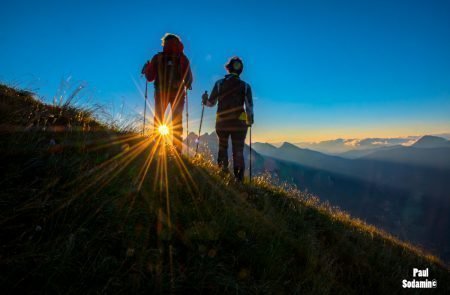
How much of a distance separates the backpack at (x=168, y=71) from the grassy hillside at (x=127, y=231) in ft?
11.8

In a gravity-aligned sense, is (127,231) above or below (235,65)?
below

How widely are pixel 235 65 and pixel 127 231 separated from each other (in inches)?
276

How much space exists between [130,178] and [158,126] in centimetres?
477

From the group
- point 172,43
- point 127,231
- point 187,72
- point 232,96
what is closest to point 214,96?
point 232,96

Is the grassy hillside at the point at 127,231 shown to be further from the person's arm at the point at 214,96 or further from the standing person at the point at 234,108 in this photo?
the person's arm at the point at 214,96

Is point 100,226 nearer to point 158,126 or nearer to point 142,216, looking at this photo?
point 142,216

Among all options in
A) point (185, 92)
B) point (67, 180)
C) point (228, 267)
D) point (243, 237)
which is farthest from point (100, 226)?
point (185, 92)

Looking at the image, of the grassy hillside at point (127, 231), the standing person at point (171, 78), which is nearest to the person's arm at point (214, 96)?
the standing person at point (171, 78)

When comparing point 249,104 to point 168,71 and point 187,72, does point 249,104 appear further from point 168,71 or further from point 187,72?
point 168,71

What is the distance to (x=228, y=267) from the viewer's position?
335 cm

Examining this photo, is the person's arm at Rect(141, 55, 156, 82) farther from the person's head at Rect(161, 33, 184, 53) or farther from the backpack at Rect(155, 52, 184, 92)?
the person's head at Rect(161, 33, 184, 53)

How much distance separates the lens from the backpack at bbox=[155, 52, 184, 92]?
8711mm

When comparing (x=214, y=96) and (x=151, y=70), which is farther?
(x=214, y=96)

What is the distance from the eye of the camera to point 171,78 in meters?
8.70
